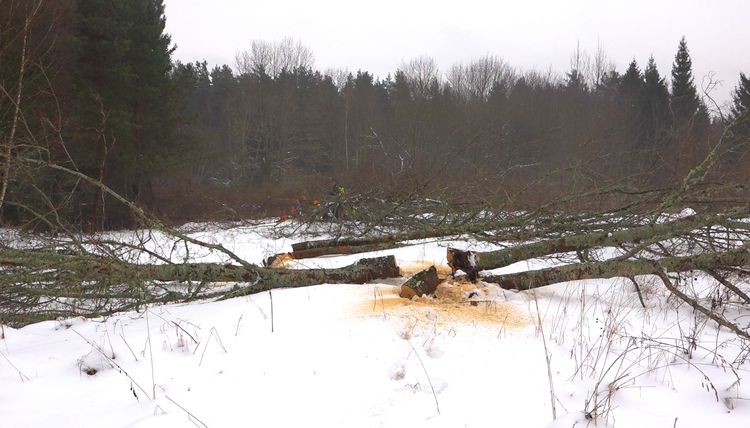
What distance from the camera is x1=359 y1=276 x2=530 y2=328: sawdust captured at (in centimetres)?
307

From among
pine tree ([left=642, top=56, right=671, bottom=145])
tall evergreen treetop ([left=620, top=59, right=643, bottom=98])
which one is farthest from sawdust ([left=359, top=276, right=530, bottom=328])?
tall evergreen treetop ([left=620, top=59, right=643, bottom=98])

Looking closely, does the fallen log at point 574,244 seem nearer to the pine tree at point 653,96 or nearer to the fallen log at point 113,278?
the fallen log at point 113,278

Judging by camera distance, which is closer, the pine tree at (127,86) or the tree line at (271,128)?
the tree line at (271,128)

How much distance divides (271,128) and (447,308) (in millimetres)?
32746

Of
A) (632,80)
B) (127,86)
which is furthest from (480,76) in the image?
(127,86)

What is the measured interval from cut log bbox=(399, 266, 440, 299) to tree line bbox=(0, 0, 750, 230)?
7.25 ft

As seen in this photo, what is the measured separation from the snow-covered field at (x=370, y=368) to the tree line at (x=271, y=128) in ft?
5.81

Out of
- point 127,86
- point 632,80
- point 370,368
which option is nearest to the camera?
point 370,368

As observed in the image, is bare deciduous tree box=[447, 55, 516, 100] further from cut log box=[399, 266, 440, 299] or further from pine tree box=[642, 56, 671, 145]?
cut log box=[399, 266, 440, 299]

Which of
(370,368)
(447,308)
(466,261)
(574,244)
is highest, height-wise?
(574,244)

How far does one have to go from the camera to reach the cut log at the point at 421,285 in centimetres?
Result: 352

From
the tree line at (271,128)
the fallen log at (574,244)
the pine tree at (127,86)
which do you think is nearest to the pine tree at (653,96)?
the tree line at (271,128)

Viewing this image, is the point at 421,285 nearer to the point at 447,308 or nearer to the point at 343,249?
the point at 447,308

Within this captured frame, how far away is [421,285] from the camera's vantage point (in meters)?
3.55
